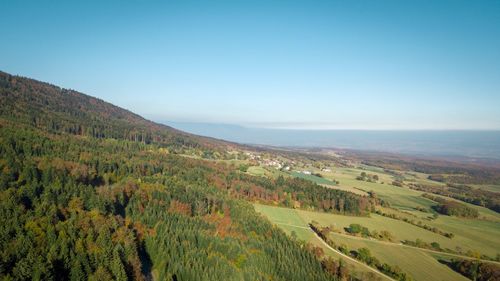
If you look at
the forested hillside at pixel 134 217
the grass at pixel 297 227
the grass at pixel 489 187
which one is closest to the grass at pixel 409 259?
the grass at pixel 297 227

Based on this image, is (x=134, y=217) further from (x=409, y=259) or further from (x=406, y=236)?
(x=406, y=236)

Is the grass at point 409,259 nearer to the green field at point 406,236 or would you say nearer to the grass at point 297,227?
the green field at point 406,236

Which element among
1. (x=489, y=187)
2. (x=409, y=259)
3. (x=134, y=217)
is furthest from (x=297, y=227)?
(x=489, y=187)

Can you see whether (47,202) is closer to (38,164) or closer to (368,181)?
(38,164)

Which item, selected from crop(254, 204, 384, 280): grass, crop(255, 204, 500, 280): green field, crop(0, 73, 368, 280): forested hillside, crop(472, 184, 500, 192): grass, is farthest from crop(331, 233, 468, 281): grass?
crop(472, 184, 500, 192): grass

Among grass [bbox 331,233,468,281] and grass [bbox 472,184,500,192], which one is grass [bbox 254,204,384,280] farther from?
grass [bbox 472,184,500,192]
